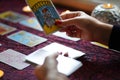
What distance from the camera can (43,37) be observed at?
2.81 feet

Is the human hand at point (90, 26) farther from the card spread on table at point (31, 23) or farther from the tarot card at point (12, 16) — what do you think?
the tarot card at point (12, 16)

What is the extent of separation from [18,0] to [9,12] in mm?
169

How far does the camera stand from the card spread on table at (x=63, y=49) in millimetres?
745

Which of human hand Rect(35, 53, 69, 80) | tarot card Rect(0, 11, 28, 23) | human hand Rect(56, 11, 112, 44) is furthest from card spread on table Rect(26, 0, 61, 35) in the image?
tarot card Rect(0, 11, 28, 23)

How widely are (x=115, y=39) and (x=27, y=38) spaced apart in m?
0.32

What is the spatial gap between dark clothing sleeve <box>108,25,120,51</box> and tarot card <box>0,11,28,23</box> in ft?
1.44

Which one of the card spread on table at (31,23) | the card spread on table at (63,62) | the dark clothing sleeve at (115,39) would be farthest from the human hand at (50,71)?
the card spread on table at (31,23)

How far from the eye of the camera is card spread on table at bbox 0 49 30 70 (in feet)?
2.29

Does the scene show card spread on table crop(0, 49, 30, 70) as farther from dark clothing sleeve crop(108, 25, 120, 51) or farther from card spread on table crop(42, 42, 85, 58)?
dark clothing sleeve crop(108, 25, 120, 51)

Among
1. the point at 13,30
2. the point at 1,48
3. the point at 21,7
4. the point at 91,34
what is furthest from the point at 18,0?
the point at 91,34

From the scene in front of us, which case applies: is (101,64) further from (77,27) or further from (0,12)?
(0,12)

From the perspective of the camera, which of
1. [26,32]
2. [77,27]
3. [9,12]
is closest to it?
[77,27]

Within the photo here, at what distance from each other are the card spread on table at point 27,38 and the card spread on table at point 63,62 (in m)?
0.07

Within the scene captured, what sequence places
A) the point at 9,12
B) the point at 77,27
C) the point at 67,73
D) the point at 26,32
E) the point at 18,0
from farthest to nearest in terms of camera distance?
the point at 18,0 → the point at 9,12 → the point at 26,32 → the point at 77,27 → the point at 67,73
